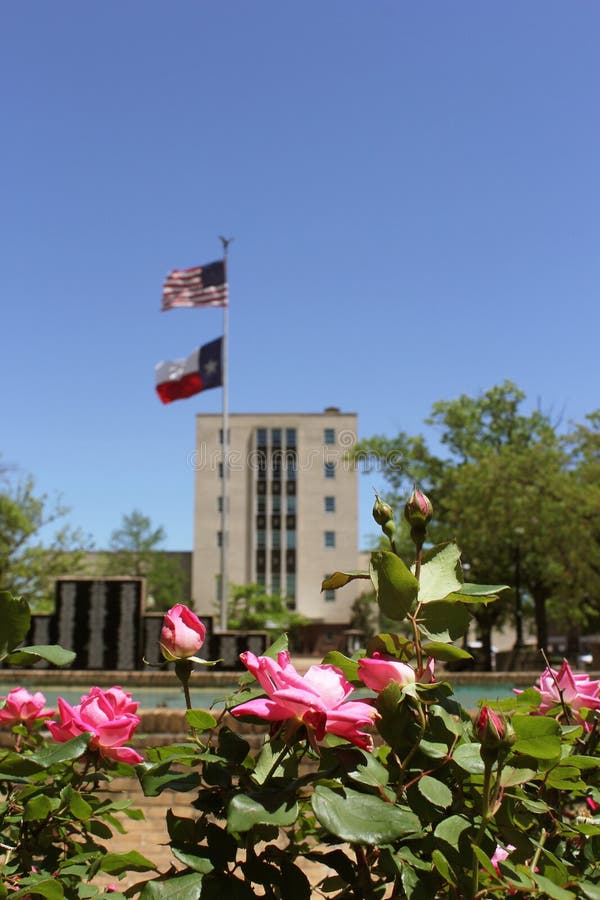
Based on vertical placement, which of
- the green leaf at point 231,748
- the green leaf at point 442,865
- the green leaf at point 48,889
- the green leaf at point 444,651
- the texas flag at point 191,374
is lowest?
the green leaf at point 48,889

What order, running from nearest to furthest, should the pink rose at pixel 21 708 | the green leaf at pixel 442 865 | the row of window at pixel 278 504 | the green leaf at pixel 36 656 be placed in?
the green leaf at pixel 442 865, the green leaf at pixel 36 656, the pink rose at pixel 21 708, the row of window at pixel 278 504

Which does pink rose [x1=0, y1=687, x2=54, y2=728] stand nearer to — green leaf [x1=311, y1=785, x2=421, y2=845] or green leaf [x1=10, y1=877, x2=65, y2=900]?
green leaf [x1=10, y1=877, x2=65, y2=900]

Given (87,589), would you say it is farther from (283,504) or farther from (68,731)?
(283,504)

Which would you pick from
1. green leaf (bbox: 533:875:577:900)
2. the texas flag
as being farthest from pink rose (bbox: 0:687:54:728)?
the texas flag

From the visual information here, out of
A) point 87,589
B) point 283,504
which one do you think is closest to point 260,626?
point 283,504

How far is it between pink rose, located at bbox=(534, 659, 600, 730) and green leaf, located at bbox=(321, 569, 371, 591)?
468 mm

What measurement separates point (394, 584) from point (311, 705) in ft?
0.95

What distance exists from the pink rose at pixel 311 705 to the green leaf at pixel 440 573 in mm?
253

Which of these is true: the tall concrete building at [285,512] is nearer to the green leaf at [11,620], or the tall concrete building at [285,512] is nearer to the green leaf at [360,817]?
the green leaf at [11,620]

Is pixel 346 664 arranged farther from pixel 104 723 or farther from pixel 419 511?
pixel 104 723

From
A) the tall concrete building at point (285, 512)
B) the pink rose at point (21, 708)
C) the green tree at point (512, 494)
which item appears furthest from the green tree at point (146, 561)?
the pink rose at point (21, 708)

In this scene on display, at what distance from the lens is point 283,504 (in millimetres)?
61438

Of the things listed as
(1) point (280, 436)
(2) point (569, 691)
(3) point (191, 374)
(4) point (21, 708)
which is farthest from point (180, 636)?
(1) point (280, 436)

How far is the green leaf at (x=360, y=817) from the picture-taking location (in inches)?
38.0
